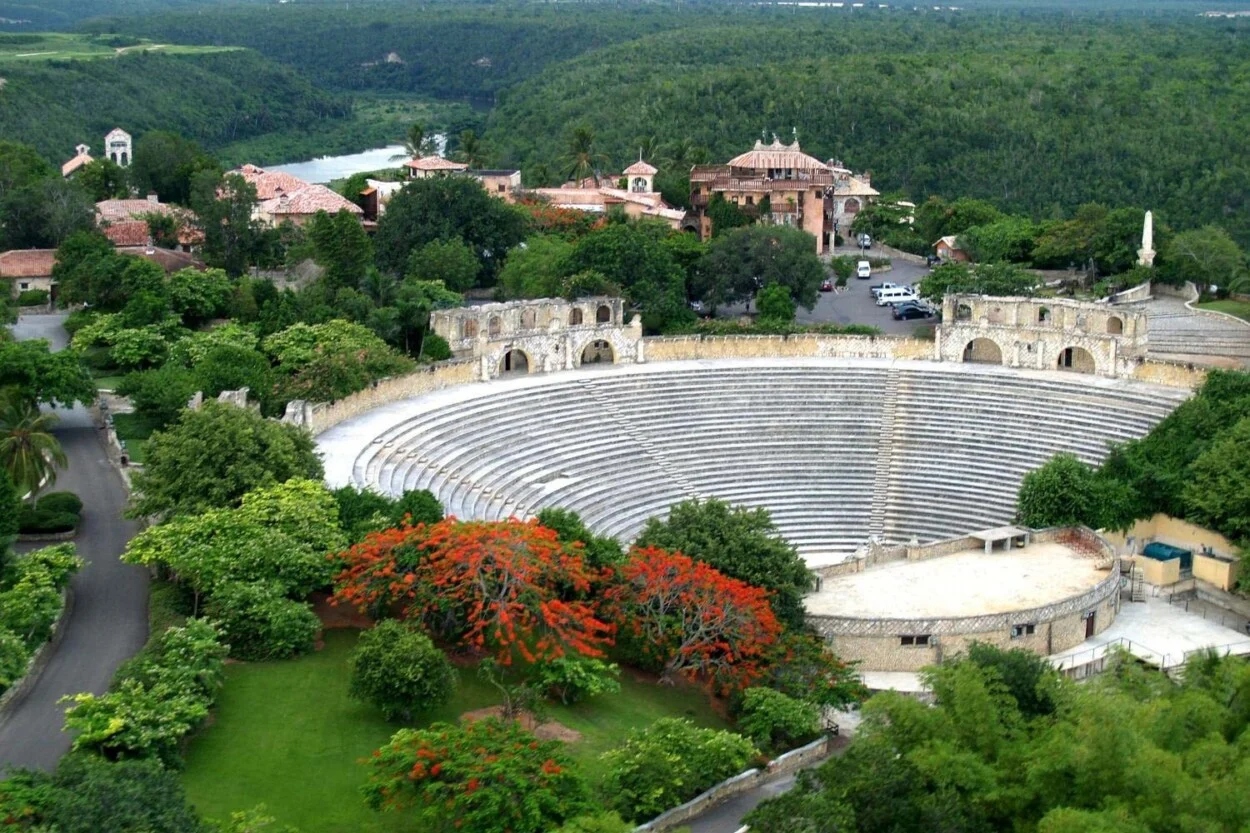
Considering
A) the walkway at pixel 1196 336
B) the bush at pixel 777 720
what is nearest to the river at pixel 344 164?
the walkway at pixel 1196 336

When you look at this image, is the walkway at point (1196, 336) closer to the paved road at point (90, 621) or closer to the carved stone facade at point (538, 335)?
the carved stone facade at point (538, 335)

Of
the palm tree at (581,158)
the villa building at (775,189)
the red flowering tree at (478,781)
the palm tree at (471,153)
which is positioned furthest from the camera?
the palm tree at (471,153)

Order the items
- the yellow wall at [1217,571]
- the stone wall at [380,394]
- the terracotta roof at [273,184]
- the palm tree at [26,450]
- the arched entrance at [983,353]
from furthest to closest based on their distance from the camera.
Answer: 1. the terracotta roof at [273,184]
2. the arched entrance at [983,353]
3. the stone wall at [380,394]
4. the yellow wall at [1217,571]
5. the palm tree at [26,450]

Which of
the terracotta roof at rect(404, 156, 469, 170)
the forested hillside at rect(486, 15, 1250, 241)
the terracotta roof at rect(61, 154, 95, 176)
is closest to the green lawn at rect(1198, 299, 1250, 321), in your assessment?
the forested hillside at rect(486, 15, 1250, 241)

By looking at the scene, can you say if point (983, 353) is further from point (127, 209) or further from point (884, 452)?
point (127, 209)

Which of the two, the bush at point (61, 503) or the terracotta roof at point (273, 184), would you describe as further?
the terracotta roof at point (273, 184)

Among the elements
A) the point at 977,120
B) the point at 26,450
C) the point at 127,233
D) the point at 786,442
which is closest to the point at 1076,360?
the point at 786,442

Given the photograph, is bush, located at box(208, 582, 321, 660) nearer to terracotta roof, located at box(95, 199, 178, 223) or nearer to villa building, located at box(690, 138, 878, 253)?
terracotta roof, located at box(95, 199, 178, 223)
